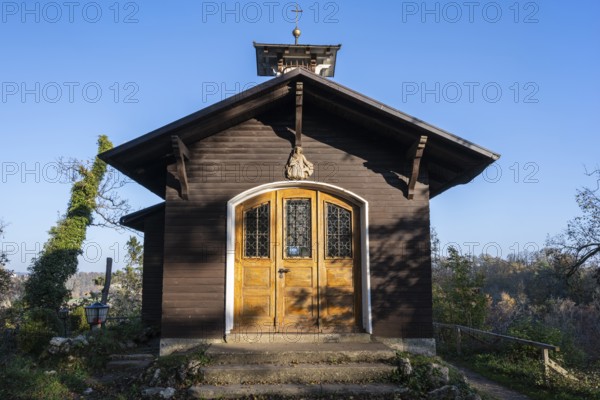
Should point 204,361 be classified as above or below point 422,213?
below

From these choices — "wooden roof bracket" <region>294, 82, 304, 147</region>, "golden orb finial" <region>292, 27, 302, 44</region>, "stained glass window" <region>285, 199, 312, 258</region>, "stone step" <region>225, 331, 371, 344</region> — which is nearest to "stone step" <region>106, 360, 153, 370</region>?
"stone step" <region>225, 331, 371, 344</region>

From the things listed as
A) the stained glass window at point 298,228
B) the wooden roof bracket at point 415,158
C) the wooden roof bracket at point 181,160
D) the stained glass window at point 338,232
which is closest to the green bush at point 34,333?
the wooden roof bracket at point 181,160

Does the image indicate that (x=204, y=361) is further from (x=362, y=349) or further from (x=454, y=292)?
Answer: (x=454, y=292)

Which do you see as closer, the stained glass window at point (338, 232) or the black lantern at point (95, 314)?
the stained glass window at point (338, 232)

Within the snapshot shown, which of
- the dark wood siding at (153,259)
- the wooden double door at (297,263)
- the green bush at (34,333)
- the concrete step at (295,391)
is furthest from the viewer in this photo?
the dark wood siding at (153,259)

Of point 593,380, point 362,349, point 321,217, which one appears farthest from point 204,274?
point 593,380

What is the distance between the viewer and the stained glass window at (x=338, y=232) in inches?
293

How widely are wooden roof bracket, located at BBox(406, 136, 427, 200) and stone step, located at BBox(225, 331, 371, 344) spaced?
2.42 m

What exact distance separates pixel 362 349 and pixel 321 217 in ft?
7.36

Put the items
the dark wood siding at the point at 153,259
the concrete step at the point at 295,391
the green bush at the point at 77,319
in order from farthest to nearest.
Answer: the green bush at the point at 77,319
the dark wood siding at the point at 153,259
the concrete step at the point at 295,391

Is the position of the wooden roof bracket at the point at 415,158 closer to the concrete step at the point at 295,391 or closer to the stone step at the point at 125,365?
the concrete step at the point at 295,391

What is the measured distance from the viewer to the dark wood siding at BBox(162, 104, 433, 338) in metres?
7.03

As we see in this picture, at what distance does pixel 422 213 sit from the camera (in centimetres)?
734

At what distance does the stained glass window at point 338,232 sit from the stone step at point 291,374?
2067 millimetres
